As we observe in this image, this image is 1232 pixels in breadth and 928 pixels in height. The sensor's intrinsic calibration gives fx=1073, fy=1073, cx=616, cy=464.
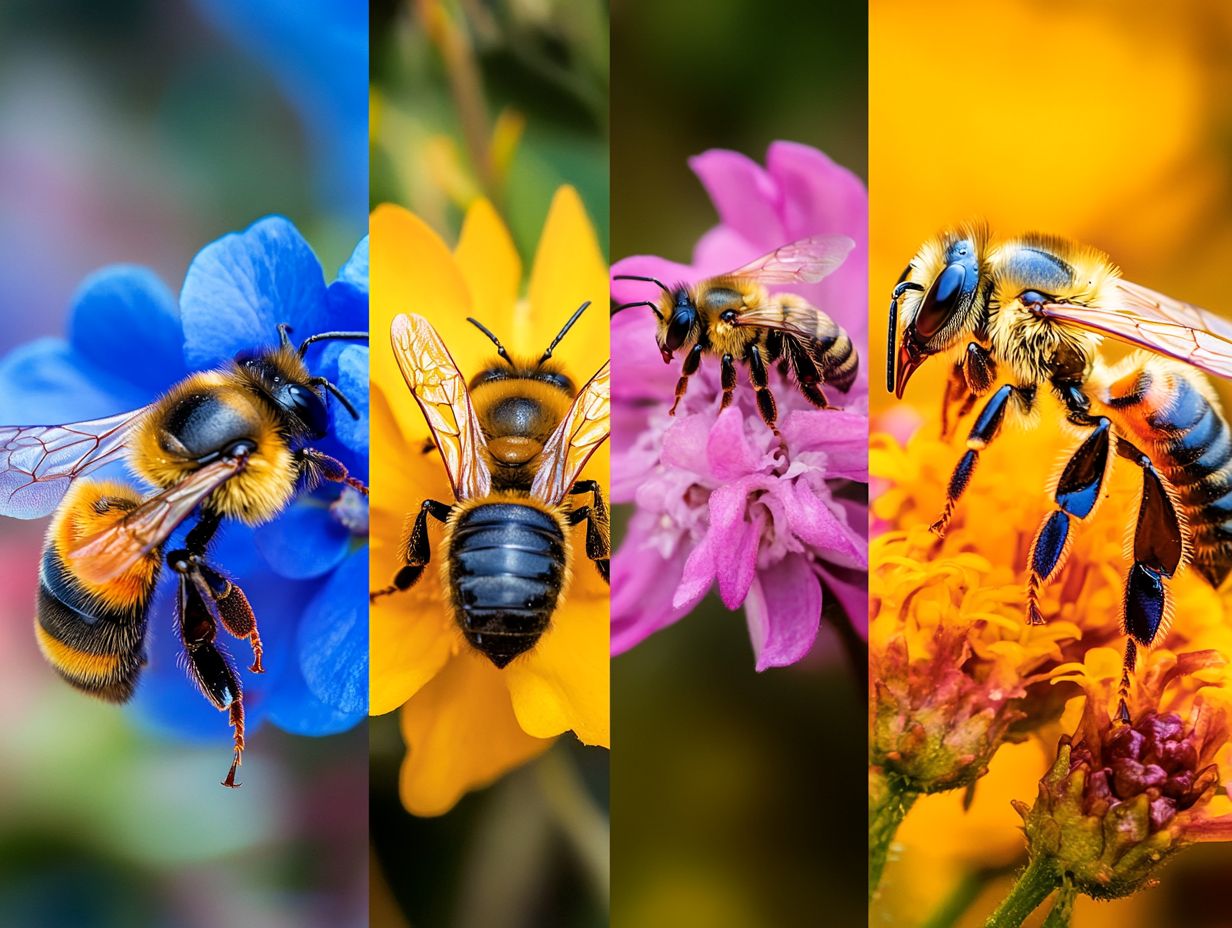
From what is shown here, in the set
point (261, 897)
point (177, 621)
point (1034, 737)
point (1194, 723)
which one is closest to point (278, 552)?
point (177, 621)

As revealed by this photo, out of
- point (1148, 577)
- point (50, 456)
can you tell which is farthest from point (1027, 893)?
point (50, 456)

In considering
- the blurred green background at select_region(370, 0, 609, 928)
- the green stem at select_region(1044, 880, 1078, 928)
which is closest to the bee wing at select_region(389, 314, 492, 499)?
the blurred green background at select_region(370, 0, 609, 928)

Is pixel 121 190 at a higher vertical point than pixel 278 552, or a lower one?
higher

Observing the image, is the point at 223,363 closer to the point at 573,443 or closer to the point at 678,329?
the point at 573,443

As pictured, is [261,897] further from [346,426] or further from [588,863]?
[346,426]

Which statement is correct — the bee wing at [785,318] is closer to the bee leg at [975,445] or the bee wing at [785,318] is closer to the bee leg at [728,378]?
the bee leg at [728,378]

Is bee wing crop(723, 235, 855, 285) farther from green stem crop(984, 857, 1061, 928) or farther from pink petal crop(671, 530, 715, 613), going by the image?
green stem crop(984, 857, 1061, 928)
